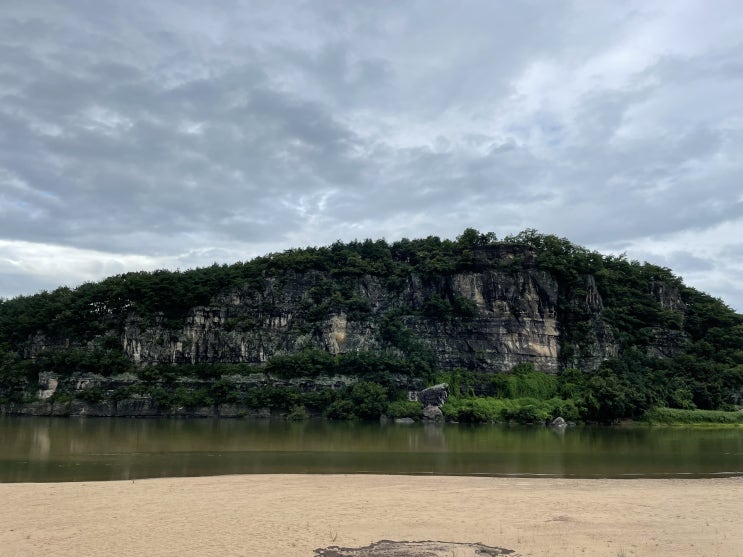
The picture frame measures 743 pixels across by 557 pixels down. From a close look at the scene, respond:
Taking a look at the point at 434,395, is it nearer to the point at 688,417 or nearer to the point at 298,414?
the point at 298,414

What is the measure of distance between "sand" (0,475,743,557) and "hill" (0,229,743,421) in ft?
141

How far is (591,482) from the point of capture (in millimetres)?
20656

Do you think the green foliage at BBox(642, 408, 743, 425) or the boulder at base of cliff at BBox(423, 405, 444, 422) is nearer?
the green foliage at BBox(642, 408, 743, 425)

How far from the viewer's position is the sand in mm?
11812

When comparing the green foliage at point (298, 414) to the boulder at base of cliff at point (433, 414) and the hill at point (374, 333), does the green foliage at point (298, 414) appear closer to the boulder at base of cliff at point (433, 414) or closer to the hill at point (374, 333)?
the hill at point (374, 333)

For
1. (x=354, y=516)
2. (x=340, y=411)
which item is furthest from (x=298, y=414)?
(x=354, y=516)

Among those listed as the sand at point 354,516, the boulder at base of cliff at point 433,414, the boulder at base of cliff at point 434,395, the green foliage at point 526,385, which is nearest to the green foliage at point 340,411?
the boulder at base of cliff at point 433,414

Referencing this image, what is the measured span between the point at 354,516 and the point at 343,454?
1492 cm

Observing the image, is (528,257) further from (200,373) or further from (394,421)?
(200,373)

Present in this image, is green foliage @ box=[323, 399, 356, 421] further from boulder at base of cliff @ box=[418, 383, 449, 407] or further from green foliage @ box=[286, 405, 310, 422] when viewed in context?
boulder at base of cliff @ box=[418, 383, 449, 407]

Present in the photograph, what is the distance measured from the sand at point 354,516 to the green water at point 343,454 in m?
3.46

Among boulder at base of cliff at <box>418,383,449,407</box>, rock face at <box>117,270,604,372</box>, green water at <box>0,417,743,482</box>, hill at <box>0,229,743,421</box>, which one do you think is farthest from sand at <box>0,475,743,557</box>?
rock face at <box>117,270,604,372</box>

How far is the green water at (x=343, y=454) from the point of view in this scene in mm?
23109

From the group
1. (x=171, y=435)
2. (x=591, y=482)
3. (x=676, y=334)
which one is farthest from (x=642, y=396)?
(x=171, y=435)
